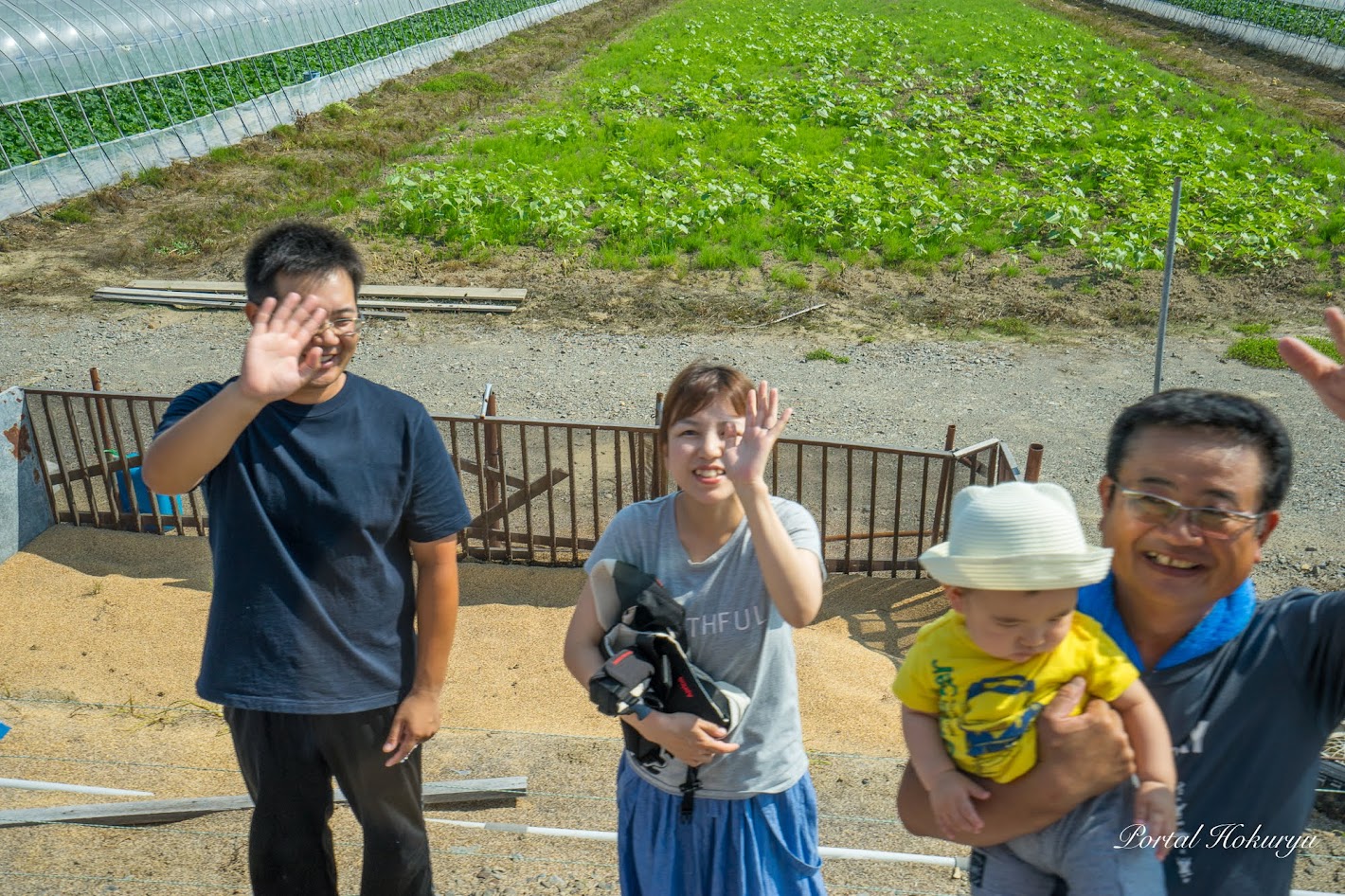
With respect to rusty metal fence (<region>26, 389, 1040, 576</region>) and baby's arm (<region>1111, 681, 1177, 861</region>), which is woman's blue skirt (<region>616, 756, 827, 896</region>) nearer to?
baby's arm (<region>1111, 681, 1177, 861</region>)

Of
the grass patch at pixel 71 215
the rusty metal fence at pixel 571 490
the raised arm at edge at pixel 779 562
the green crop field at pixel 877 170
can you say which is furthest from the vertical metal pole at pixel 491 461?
the grass patch at pixel 71 215

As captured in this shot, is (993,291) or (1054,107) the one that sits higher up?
(1054,107)

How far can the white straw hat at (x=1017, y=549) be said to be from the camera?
194cm

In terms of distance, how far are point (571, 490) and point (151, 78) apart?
16946 millimetres

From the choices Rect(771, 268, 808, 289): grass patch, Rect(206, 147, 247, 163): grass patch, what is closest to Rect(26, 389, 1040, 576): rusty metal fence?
Rect(771, 268, 808, 289): grass patch

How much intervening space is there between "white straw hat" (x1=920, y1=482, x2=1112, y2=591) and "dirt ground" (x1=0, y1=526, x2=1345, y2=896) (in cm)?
200

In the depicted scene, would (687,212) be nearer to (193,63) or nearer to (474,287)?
(474,287)

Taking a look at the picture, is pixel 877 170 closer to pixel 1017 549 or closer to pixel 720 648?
pixel 720 648

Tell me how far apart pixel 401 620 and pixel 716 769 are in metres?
0.92

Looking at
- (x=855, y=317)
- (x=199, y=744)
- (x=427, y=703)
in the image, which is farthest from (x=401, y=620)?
(x=855, y=317)

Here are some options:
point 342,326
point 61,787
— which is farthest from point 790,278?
point 342,326

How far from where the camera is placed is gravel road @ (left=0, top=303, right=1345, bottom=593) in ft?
33.7

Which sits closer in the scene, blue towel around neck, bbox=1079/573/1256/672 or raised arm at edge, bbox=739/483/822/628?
blue towel around neck, bbox=1079/573/1256/672

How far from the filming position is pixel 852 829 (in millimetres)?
4039
